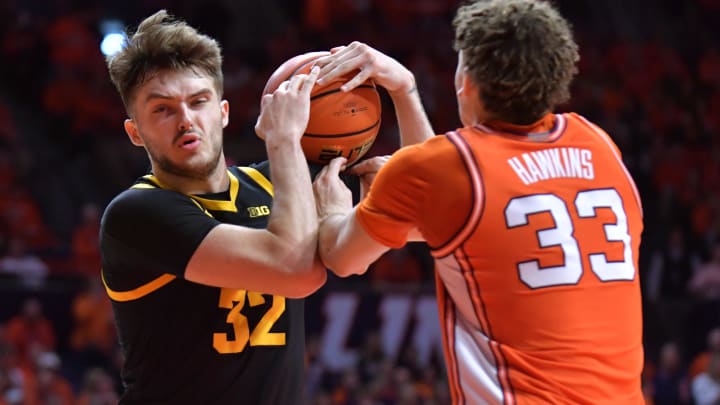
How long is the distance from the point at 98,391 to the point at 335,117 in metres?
7.78

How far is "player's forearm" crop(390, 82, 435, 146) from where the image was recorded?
4.30 meters

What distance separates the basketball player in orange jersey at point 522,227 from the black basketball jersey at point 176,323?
84cm

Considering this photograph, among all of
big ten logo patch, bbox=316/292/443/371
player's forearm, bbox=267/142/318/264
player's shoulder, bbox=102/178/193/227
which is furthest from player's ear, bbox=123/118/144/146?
big ten logo patch, bbox=316/292/443/371

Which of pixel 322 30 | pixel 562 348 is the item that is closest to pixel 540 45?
pixel 562 348

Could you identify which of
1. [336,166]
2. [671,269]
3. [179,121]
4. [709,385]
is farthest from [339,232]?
[671,269]

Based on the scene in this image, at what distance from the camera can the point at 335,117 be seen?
13.0 ft

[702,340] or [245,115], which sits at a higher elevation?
[245,115]

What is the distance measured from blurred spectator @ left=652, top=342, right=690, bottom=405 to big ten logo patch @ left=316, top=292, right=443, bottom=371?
8.00 ft

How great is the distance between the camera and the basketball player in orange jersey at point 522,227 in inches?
121

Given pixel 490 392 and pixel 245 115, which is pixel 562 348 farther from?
pixel 245 115

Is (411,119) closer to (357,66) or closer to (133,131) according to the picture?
(357,66)

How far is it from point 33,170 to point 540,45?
13261 mm

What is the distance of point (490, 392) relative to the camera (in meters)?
3.11

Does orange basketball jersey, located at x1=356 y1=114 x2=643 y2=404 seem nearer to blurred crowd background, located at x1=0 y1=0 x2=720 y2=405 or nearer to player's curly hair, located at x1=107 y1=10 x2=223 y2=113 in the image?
player's curly hair, located at x1=107 y1=10 x2=223 y2=113
